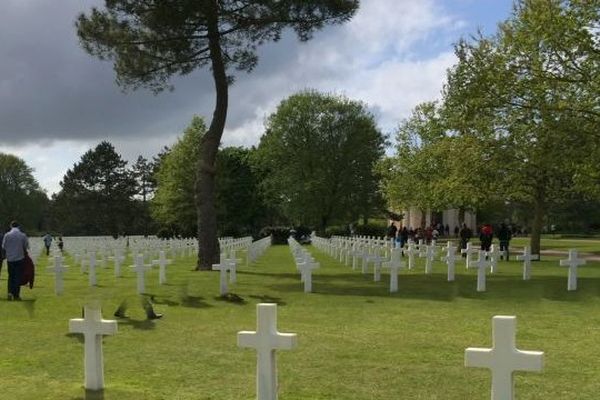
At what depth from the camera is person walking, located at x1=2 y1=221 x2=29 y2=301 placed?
14781 millimetres

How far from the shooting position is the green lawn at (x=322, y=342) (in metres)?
6.43

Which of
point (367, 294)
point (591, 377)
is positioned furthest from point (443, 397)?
point (367, 294)

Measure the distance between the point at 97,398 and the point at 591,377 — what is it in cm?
457

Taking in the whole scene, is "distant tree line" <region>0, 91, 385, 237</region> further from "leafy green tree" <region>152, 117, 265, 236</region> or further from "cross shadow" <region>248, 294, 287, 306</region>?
"cross shadow" <region>248, 294, 287, 306</region>

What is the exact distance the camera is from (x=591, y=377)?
6.80 m

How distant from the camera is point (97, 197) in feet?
303

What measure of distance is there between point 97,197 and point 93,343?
8939 centimetres

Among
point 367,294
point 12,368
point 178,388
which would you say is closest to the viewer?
point 178,388

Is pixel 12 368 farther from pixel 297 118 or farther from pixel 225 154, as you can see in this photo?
pixel 225 154

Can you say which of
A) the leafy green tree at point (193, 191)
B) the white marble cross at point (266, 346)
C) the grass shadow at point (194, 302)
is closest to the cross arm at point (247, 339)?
the white marble cross at point (266, 346)

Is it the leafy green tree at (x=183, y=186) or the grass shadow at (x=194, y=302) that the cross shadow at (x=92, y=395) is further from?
the leafy green tree at (x=183, y=186)

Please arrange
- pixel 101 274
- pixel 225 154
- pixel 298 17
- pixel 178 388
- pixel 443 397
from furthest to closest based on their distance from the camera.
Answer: pixel 225 154
pixel 298 17
pixel 101 274
pixel 178 388
pixel 443 397

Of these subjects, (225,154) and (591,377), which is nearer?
(591,377)

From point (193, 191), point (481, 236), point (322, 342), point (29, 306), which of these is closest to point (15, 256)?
point (29, 306)
